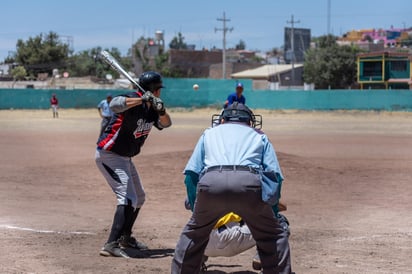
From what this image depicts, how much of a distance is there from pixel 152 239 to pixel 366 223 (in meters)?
2.97

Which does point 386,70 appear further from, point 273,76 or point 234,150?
point 234,150

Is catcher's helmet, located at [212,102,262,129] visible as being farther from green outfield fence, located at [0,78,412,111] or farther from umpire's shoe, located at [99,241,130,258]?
green outfield fence, located at [0,78,412,111]

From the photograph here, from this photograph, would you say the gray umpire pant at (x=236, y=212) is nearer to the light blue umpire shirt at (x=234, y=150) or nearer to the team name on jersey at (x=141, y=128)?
the light blue umpire shirt at (x=234, y=150)

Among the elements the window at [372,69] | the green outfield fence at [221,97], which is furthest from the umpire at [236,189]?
the window at [372,69]

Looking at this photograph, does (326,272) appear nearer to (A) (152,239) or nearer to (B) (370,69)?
(A) (152,239)

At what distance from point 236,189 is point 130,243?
116 inches

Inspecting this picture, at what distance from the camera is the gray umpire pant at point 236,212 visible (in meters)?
4.95

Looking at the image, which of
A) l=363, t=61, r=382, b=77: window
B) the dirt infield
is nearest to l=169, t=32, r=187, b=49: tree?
l=363, t=61, r=382, b=77: window

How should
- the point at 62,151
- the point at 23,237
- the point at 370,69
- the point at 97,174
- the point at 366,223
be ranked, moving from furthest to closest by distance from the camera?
the point at 370,69
the point at 62,151
the point at 97,174
the point at 366,223
the point at 23,237

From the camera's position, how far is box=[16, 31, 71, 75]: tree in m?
91.3

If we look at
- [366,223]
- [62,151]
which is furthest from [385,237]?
[62,151]

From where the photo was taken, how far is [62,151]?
2061 centimetres

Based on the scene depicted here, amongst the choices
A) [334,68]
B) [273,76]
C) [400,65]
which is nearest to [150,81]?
[400,65]

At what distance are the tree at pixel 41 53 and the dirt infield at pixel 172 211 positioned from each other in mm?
71550
